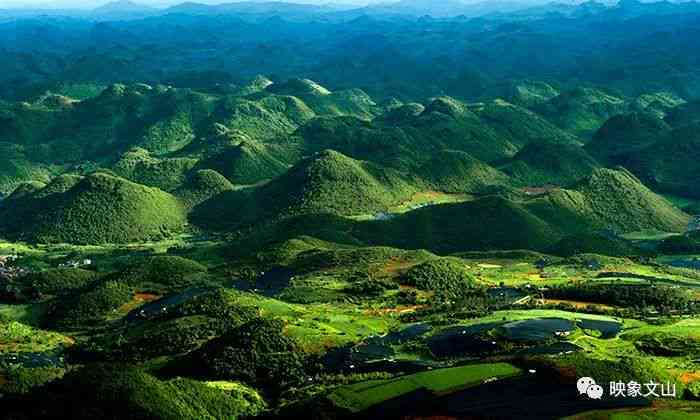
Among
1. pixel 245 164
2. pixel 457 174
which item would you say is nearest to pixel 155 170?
pixel 245 164

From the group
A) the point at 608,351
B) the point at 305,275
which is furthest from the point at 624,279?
the point at 305,275

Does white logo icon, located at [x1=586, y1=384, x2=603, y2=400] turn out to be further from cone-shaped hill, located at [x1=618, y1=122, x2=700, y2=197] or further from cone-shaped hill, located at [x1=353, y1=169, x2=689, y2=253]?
cone-shaped hill, located at [x1=618, y1=122, x2=700, y2=197]

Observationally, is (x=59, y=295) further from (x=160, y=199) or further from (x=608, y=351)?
(x=608, y=351)

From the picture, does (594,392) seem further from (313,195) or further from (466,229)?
(313,195)

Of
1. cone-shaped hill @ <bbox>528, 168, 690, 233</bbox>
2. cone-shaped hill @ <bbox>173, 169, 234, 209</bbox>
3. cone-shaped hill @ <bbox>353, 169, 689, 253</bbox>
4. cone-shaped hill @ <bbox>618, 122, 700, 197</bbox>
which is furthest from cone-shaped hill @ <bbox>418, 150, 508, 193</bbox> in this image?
cone-shaped hill @ <bbox>173, 169, 234, 209</bbox>

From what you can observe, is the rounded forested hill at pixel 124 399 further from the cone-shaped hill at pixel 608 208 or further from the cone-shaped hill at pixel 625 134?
the cone-shaped hill at pixel 625 134

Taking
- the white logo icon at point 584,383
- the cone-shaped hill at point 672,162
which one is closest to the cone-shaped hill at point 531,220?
the cone-shaped hill at point 672,162
